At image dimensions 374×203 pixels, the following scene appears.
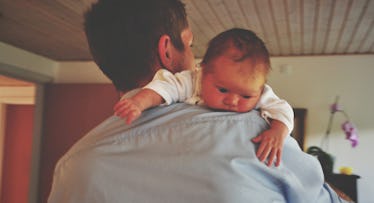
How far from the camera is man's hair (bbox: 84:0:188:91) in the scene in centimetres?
71

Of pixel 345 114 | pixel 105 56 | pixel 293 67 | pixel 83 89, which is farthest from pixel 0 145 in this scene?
pixel 105 56

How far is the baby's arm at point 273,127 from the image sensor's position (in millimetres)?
577

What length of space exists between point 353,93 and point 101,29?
3.36 m

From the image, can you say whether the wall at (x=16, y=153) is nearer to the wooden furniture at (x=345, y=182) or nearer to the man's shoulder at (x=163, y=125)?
the wooden furniture at (x=345, y=182)

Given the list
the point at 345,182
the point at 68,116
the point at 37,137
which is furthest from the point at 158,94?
the point at 37,137

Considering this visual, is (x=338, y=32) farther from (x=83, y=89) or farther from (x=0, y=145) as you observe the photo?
(x=0, y=145)

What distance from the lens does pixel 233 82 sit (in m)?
0.77

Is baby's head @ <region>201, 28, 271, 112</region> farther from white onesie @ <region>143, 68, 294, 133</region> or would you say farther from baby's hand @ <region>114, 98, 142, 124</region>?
baby's hand @ <region>114, 98, 142, 124</region>

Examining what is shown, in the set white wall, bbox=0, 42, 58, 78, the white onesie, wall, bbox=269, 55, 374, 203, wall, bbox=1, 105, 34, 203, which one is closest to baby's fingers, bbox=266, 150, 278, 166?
the white onesie

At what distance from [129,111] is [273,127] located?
0.84ft

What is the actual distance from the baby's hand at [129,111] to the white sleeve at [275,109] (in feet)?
0.81

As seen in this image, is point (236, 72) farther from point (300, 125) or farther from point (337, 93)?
point (337, 93)

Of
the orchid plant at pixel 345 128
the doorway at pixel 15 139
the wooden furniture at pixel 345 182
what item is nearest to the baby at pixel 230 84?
the wooden furniture at pixel 345 182

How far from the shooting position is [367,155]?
3.55 meters
